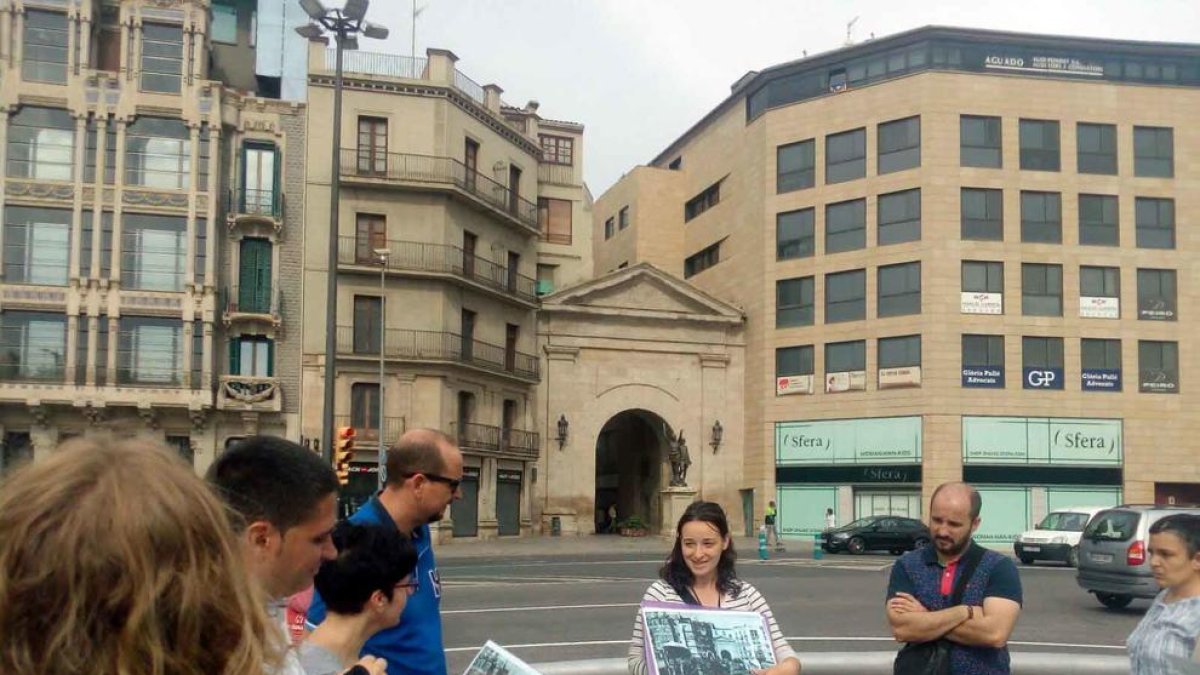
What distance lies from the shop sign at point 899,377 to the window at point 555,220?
672 inches

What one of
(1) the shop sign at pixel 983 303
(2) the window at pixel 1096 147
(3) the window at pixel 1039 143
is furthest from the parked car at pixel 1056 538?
(2) the window at pixel 1096 147

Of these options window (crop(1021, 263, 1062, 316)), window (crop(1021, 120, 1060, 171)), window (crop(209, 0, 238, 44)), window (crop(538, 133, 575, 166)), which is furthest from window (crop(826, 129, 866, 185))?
window (crop(209, 0, 238, 44))

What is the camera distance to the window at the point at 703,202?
57.2m

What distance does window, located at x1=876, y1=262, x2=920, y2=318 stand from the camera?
47375 mm

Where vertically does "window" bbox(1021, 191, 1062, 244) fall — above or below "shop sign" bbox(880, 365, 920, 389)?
above

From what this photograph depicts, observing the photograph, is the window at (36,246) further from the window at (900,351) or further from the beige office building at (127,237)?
the window at (900,351)

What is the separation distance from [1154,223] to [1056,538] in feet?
72.2

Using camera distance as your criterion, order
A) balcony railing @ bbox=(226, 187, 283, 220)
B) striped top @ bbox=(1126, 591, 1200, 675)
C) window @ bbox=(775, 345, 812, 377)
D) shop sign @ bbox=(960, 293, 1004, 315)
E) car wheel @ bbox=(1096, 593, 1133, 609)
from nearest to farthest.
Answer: striped top @ bbox=(1126, 591, 1200, 675) → car wheel @ bbox=(1096, 593, 1133, 609) → balcony railing @ bbox=(226, 187, 283, 220) → shop sign @ bbox=(960, 293, 1004, 315) → window @ bbox=(775, 345, 812, 377)

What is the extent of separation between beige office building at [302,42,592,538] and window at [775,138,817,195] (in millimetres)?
12405

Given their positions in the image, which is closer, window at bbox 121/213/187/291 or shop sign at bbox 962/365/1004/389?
window at bbox 121/213/187/291

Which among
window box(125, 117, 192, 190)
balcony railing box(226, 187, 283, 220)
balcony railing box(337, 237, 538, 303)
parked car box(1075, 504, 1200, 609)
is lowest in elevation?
parked car box(1075, 504, 1200, 609)

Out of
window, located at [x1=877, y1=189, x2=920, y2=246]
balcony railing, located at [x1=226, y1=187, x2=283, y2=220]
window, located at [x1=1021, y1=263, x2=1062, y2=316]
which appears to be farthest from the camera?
window, located at [x1=877, y1=189, x2=920, y2=246]

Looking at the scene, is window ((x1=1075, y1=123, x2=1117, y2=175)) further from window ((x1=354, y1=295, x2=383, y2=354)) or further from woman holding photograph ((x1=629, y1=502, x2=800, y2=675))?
woman holding photograph ((x1=629, y1=502, x2=800, y2=675))

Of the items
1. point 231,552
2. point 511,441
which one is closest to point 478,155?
point 511,441
